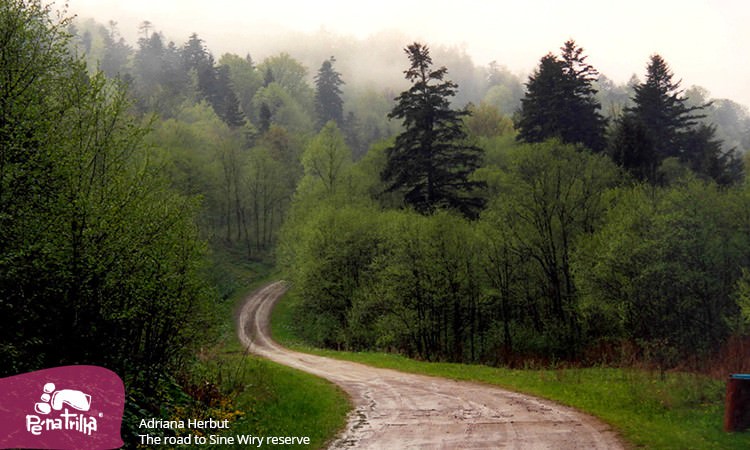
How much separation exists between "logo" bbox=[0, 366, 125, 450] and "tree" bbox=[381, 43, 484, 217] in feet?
104

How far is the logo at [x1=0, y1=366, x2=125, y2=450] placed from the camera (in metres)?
9.84

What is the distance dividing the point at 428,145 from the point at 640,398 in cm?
2915

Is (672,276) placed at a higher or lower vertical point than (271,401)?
higher

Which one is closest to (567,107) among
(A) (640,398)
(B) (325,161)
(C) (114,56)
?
(B) (325,161)

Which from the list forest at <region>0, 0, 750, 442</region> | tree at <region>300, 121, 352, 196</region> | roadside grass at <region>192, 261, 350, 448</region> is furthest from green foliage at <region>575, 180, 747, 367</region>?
tree at <region>300, 121, 352, 196</region>

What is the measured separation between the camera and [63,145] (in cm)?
1205

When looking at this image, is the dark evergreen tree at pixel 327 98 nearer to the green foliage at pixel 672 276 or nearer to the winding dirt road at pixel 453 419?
the green foliage at pixel 672 276

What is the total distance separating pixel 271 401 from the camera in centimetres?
1722

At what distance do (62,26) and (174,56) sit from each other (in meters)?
145

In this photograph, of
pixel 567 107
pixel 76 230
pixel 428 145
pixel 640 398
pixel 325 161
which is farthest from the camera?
pixel 325 161

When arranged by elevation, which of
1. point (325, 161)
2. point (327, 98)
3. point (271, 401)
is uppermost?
point (327, 98)

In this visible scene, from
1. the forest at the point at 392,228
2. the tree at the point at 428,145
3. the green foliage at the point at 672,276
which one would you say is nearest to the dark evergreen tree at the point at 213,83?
the forest at the point at 392,228

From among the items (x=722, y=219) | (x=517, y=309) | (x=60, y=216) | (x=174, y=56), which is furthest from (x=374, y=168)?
Answer: (x=174, y=56)

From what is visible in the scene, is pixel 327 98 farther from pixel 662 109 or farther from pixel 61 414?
pixel 61 414
